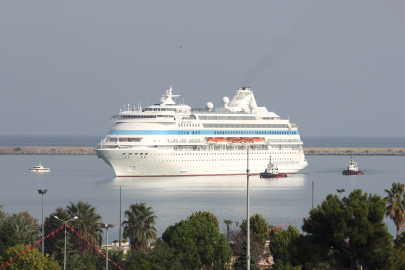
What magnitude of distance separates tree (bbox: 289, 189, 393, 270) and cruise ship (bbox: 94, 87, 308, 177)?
162 ft

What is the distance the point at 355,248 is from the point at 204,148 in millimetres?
55220

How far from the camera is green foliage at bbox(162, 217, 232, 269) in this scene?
96.0 ft

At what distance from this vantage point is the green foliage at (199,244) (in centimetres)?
2925

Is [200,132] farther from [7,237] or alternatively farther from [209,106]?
[7,237]

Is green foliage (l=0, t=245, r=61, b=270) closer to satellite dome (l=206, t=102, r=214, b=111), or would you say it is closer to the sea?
the sea

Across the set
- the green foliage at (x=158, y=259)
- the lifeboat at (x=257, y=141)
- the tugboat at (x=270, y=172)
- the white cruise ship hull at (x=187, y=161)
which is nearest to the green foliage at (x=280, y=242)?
the green foliage at (x=158, y=259)

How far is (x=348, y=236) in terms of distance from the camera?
19.9 m

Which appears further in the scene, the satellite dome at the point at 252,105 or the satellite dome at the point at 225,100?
the satellite dome at the point at 225,100

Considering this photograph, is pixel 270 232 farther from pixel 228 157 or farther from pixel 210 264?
pixel 228 157

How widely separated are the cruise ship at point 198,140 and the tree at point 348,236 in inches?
1941

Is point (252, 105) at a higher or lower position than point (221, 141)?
higher

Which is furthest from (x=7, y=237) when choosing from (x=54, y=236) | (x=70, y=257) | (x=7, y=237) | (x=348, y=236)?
(x=348, y=236)

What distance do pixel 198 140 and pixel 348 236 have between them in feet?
179

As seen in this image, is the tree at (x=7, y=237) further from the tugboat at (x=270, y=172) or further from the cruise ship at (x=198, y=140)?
the tugboat at (x=270, y=172)
